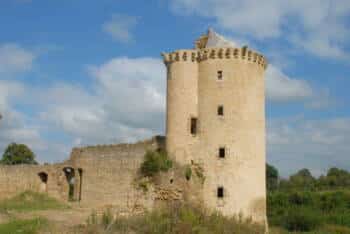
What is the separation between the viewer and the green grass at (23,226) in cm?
1370

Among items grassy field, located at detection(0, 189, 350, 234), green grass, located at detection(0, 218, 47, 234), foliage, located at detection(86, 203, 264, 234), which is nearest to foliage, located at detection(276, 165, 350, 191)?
grassy field, located at detection(0, 189, 350, 234)

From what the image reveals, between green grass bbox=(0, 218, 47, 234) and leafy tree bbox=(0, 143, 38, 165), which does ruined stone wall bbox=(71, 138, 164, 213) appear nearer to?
green grass bbox=(0, 218, 47, 234)

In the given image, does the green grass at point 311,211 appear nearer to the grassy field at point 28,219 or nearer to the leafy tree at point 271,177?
the grassy field at point 28,219

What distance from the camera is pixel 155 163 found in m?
20.0

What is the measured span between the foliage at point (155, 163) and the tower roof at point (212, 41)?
215 inches

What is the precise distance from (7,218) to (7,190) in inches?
413

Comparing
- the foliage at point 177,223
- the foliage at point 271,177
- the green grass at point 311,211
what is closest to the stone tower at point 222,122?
the foliage at point 177,223

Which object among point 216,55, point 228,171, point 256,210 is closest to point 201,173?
point 228,171

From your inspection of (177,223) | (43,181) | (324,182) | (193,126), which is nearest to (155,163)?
(193,126)

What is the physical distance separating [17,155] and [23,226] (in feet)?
104

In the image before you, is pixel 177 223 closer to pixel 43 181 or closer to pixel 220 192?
pixel 220 192

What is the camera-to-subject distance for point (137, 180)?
2081 centimetres

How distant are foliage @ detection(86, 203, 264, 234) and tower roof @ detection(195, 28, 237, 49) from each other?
8736mm

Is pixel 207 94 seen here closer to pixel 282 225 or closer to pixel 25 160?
pixel 282 225
